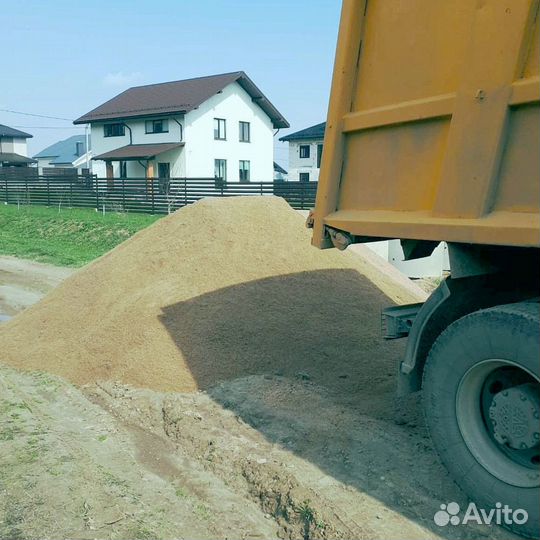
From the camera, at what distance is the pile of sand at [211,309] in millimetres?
5945

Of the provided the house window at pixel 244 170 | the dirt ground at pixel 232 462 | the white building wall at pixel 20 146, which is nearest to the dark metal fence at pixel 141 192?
the house window at pixel 244 170

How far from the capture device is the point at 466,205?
3.32m

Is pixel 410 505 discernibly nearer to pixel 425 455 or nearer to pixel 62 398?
pixel 425 455

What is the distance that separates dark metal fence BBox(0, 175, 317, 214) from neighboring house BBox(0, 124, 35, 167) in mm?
31373

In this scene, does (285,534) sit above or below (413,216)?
below

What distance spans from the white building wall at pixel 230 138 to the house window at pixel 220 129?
22cm

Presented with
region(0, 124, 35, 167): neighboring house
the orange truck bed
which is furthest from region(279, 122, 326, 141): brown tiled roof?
the orange truck bed

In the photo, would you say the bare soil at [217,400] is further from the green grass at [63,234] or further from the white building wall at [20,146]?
the white building wall at [20,146]

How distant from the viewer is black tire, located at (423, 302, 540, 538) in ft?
10.2

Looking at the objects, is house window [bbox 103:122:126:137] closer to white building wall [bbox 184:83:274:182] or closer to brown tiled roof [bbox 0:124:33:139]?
white building wall [bbox 184:83:274:182]

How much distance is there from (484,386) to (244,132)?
128ft

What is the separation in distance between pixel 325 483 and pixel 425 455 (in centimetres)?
74

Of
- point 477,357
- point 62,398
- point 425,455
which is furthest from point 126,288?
point 477,357

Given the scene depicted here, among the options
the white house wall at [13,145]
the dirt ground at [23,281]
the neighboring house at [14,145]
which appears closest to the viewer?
the dirt ground at [23,281]
